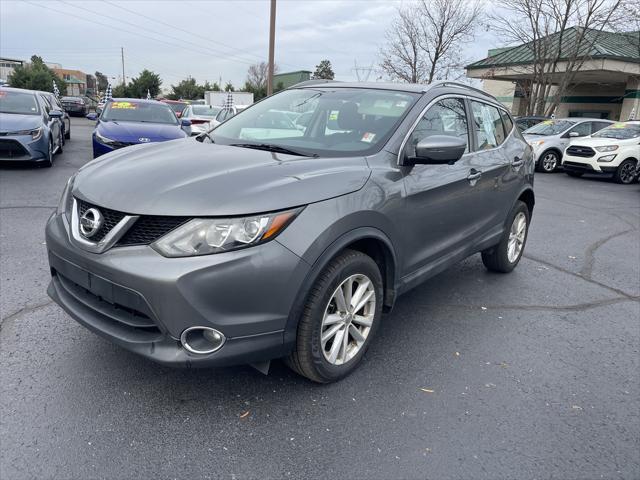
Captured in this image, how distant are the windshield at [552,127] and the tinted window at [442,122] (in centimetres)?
1336

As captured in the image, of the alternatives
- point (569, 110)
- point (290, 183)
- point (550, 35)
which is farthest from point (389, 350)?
point (569, 110)

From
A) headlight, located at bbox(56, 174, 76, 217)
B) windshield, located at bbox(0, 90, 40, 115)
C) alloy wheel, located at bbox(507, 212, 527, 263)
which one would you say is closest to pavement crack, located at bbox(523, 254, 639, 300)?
alloy wheel, located at bbox(507, 212, 527, 263)

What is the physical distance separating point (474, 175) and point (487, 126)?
0.76m

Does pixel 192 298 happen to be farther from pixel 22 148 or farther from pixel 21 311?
pixel 22 148

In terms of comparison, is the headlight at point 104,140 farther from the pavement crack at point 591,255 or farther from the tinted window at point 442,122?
the pavement crack at point 591,255

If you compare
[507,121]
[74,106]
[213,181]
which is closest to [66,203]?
[213,181]

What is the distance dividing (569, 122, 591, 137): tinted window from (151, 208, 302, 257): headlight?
51.5 ft

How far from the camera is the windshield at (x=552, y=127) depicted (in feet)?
51.5

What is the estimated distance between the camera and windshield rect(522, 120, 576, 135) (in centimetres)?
1570

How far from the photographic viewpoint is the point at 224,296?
2305 mm

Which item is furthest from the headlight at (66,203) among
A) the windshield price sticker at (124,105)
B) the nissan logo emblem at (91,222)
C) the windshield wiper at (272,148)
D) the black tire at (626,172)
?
the black tire at (626,172)

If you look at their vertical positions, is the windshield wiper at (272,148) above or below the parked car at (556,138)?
above

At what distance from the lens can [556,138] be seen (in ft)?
50.4

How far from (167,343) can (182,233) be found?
530mm
